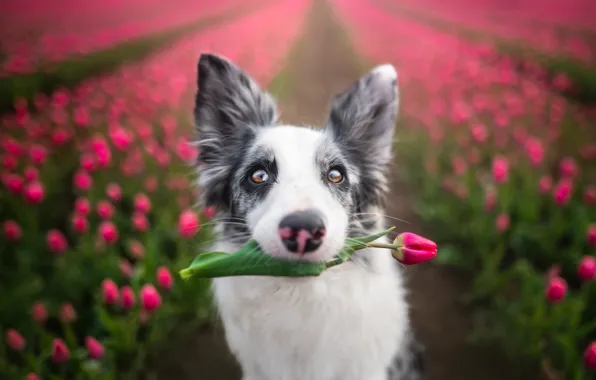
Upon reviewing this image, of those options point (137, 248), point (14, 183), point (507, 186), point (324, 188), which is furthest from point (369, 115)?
point (14, 183)

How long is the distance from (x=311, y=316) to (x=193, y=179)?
1.40m

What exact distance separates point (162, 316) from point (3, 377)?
0.75 meters

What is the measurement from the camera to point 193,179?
9.18 feet

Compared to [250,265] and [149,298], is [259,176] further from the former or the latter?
[149,298]

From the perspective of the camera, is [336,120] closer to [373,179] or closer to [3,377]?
[373,179]

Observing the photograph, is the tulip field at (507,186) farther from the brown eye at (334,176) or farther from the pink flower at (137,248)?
the pink flower at (137,248)

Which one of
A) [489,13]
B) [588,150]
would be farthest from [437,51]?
[588,150]

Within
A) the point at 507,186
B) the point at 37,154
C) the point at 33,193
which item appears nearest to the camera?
the point at 33,193

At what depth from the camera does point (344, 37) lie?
23.3 feet

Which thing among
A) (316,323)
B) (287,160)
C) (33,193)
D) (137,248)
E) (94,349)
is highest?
(287,160)

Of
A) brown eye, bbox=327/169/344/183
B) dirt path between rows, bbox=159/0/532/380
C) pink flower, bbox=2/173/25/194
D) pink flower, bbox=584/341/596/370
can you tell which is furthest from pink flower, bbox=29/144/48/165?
pink flower, bbox=584/341/596/370

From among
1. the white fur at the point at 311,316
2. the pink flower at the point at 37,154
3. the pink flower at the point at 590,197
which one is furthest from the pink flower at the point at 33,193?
the pink flower at the point at 590,197

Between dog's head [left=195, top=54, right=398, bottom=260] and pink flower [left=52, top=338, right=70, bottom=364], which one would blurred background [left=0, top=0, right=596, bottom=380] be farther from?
dog's head [left=195, top=54, right=398, bottom=260]

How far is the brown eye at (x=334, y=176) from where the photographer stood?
65.7 inches
